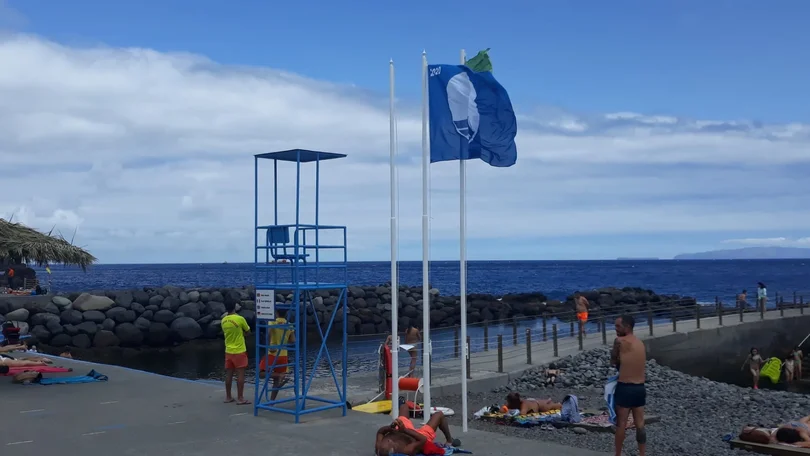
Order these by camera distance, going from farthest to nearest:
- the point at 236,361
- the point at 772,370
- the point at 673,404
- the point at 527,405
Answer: the point at 772,370
the point at 673,404
the point at 527,405
the point at 236,361

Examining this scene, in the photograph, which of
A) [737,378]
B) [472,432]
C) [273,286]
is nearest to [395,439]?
[472,432]

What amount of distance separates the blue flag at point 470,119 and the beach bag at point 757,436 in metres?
4.73

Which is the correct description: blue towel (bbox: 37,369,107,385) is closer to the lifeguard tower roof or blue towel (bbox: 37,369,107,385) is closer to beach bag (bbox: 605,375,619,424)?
the lifeguard tower roof

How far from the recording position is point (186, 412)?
1167 cm

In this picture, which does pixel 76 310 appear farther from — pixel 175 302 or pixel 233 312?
pixel 233 312

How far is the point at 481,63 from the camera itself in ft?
33.5

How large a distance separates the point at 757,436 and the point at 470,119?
553 cm

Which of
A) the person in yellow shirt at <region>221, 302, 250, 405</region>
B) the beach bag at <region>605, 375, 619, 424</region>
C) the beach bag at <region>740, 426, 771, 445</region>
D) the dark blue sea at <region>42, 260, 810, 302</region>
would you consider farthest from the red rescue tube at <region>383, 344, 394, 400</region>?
the dark blue sea at <region>42, 260, 810, 302</region>

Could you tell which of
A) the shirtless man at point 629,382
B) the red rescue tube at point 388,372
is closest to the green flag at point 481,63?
the shirtless man at point 629,382

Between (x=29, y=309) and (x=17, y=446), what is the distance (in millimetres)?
26835

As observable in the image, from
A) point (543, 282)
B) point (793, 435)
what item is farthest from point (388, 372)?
point (543, 282)

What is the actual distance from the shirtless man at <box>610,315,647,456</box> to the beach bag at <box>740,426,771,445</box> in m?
2.33

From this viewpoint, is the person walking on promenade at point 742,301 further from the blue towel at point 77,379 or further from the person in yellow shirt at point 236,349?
the blue towel at point 77,379

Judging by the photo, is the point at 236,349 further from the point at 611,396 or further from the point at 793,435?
the point at 793,435
